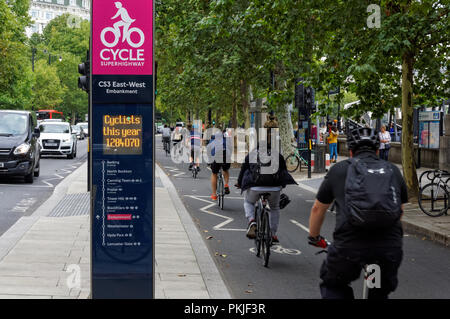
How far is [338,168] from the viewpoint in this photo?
399 centimetres

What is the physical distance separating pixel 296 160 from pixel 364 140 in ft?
72.8

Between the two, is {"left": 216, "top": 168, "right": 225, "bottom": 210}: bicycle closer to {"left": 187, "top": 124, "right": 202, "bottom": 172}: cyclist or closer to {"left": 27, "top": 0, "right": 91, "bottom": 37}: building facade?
{"left": 187, "top": 124, "right": 202, "bottom": 172}: cyclist

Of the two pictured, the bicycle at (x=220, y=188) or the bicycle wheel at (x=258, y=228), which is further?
the bicycle at (x=220, y=188)

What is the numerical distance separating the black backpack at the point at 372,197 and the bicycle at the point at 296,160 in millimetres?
20387

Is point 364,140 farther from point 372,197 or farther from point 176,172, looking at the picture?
point 176,172

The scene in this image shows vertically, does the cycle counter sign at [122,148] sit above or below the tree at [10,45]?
below

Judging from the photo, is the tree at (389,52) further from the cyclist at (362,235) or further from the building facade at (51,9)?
the building facade at (51,9)

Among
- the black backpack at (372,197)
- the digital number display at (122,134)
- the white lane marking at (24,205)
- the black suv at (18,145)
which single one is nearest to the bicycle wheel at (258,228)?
the digital number display at (122,134)

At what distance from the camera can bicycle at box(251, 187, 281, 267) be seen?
7.70 meters

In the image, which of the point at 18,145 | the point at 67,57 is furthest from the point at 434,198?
the point at 67,57

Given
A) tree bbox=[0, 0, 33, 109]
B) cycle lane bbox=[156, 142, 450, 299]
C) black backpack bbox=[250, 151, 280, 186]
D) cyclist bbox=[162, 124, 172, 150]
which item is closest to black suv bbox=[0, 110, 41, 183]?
cycle lane bbox=[156, 142, 450, 299]

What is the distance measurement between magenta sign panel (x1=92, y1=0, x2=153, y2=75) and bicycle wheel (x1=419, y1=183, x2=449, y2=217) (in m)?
8.22

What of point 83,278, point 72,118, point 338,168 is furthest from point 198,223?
point 72,118

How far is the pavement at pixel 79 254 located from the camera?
616 centimetres
